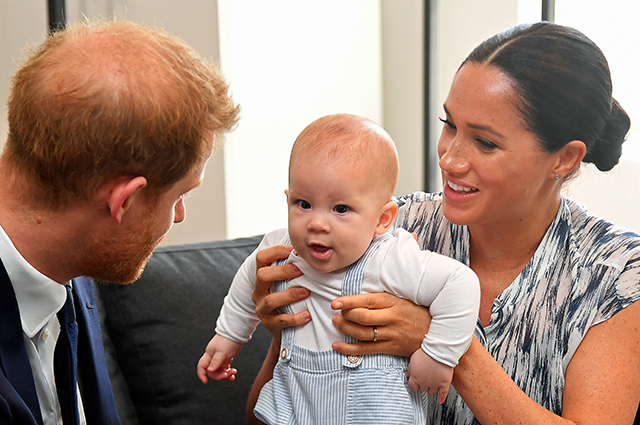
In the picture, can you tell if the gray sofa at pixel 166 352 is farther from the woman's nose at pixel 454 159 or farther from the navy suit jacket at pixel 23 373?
the woman's nose at pixel 454 159

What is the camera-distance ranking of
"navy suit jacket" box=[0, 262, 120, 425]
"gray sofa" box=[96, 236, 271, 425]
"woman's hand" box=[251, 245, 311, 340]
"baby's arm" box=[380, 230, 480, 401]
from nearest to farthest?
"navy suit jacket" box=[0, 262, 120, 425], "baby's arm" box=[380, 230, 480, 401], "woman's hand" box=[251, 245, 311, 340], "gray sofa" box=[96, 236, 271, 425]

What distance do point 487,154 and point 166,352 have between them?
1083 millimetres

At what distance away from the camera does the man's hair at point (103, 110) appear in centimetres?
110

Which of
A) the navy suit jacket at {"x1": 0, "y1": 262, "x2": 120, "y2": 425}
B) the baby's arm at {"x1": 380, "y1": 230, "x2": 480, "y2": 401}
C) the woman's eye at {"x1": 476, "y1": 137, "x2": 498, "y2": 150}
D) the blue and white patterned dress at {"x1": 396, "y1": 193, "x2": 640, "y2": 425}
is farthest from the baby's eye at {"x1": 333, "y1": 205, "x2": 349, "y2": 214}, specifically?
the navy suit jacket at {"x1": 0, "y1": 262, "x2": 120, "y2": 425}

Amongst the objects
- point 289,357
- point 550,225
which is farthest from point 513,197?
point 289,357

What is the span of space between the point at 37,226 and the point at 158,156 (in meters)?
0.25

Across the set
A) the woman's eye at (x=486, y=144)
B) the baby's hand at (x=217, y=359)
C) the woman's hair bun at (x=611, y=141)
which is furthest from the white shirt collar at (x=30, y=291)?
the woman's hair bun at (x=611, y=141)

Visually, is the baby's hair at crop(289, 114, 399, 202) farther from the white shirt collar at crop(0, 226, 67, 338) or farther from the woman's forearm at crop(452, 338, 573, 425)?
the white shirt collar at crop(0, 226, 67, 338)

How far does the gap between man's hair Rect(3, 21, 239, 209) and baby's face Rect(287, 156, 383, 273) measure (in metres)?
0.22

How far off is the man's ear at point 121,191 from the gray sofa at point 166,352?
32.4 inches

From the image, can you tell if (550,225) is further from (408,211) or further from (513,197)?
(408,211)

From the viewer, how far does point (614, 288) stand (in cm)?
143

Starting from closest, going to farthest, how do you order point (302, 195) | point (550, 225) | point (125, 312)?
point (302, 195), point (550, 225), point (125, 312)

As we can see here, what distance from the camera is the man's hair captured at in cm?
110
